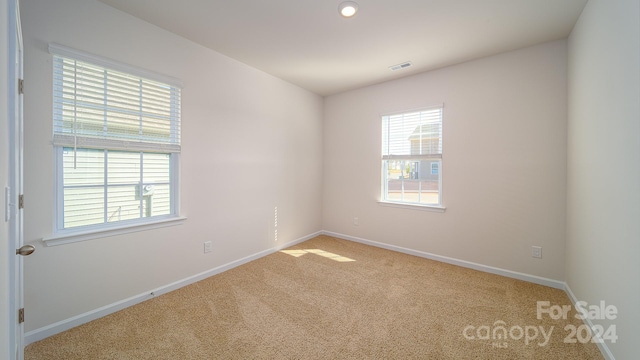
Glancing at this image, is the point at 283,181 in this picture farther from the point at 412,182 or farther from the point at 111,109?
the point at 111,109

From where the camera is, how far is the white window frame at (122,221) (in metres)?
1.94

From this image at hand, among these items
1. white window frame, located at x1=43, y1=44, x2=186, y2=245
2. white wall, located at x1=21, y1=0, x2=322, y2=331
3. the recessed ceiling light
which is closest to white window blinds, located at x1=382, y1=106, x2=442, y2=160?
white wall, located at x1=21, y1=0, x2=322, y2=331

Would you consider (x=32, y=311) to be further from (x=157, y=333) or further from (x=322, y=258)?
(x=322, y=258)

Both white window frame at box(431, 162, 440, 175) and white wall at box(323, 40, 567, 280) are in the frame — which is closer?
white wall at box(323, 40, 567, 280)

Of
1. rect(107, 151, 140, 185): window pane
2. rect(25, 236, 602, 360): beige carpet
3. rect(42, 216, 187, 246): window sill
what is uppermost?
rect(107, 151, 140, 185): window pane

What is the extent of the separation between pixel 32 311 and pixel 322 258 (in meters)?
2.80

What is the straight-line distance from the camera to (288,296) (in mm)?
2514

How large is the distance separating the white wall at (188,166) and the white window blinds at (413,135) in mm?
1358

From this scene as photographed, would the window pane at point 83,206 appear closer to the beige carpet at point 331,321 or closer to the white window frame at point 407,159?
the beige carpet at point 331,321

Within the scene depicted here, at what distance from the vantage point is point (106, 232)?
217 cm

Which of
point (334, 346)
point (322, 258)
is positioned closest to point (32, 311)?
point (334, 346)

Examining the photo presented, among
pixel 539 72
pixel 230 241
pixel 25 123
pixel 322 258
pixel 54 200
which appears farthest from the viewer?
pixel 322 258

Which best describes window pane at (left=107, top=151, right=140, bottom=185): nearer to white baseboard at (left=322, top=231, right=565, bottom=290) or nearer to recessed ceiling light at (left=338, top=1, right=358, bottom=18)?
recessed ceiling light at (left=338, top=1, right=358, bottom=18)

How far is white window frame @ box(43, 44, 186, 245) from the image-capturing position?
194 centimetres
